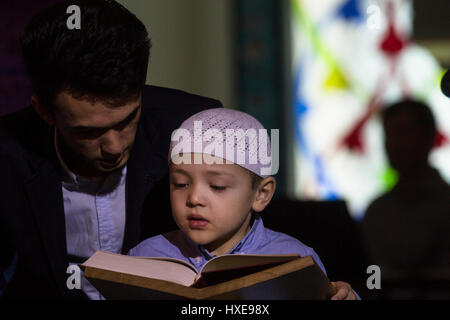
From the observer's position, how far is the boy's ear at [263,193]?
1.33m

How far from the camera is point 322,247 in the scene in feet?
4.88

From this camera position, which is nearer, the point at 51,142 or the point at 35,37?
the point at 35,37

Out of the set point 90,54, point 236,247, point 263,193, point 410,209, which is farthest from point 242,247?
point 410,209

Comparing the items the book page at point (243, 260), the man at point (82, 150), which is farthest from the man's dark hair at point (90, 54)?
the book page at point (243, 260)

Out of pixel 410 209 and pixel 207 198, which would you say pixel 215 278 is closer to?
pixel 207 198

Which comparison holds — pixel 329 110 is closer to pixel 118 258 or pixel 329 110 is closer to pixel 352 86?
pixel 352 86

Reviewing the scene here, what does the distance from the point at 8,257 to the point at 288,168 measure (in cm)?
224

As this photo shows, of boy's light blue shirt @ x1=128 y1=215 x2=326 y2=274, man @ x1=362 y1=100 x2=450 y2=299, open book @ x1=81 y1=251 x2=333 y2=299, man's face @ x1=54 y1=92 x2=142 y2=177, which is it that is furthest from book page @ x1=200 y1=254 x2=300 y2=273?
man @ x1=362 y1=100 x2=450 y2=299

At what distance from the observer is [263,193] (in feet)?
4.42

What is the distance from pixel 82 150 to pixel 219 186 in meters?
0.32

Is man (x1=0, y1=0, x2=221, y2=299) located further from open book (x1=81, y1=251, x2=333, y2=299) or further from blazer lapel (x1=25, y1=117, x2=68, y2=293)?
open book (x1=81, y1=251, x2=333, y2=299)

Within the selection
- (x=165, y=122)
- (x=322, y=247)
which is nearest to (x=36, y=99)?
(x=165, y=122)

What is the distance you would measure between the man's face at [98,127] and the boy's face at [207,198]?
13cm

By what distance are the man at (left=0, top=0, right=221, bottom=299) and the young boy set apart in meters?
0.16
